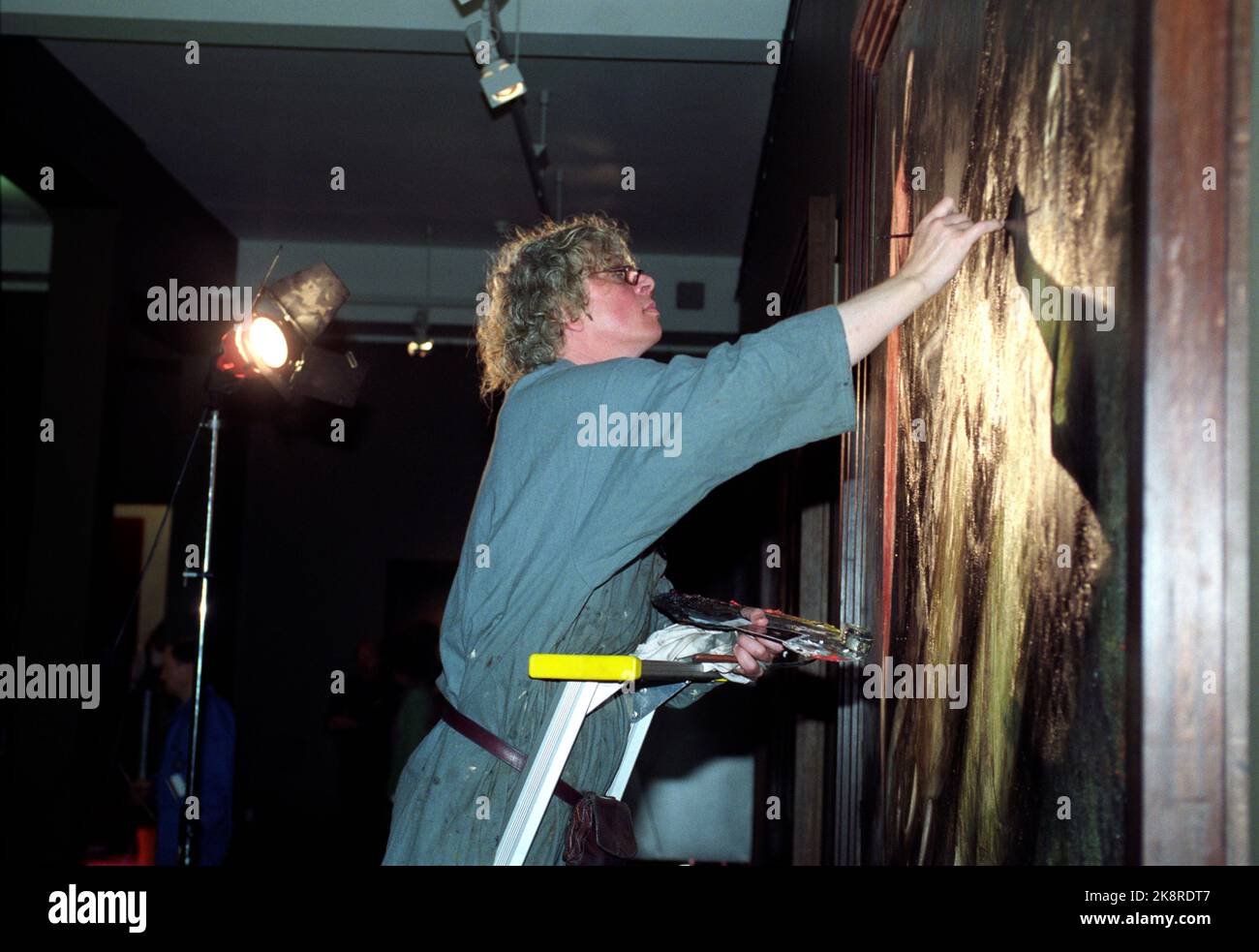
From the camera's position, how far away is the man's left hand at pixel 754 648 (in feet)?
4.36

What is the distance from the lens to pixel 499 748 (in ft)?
5.05

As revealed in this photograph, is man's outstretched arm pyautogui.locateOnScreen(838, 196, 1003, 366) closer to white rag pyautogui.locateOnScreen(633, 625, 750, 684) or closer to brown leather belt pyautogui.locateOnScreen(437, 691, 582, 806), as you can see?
white rag pyautogui.locateOnScreen(633, 625, 750, 684)

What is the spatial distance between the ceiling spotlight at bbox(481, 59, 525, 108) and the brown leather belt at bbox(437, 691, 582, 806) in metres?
3.00

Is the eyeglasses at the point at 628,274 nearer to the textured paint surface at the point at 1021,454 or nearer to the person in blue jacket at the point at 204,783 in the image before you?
the textured paint surface at the point at 1021,454

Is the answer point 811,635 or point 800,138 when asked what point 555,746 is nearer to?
point 811,635

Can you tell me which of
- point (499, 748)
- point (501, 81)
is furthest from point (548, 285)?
point (501, 81)

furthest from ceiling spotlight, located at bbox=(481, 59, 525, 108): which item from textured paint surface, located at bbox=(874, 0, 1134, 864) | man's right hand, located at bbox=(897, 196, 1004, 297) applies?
man's right hand, located at bbox=(897, 196, 1004, 297)

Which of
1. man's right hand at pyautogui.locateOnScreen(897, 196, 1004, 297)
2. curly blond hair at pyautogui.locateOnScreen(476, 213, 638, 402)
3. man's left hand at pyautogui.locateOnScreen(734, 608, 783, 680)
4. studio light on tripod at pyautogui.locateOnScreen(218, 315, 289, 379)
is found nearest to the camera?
man's right hand at pyautogui.locateOnScreen(897, 196, 1004, 297)

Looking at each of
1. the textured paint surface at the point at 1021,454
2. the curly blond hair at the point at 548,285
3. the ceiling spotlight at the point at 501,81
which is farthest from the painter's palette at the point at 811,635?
the ceiling spotlight at the point at 501,81

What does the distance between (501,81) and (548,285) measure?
98.8 inches

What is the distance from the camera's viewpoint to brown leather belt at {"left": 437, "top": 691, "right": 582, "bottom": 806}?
1.53m
